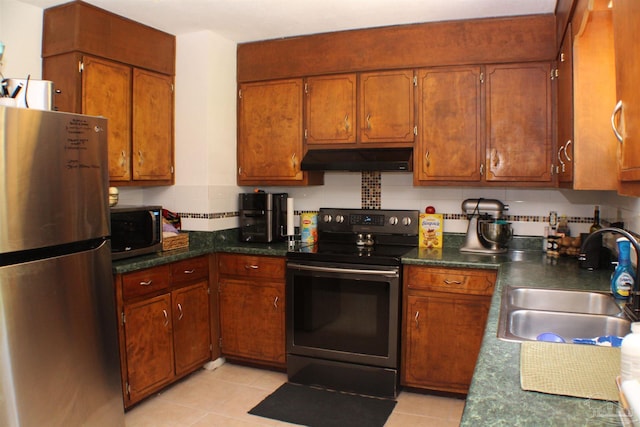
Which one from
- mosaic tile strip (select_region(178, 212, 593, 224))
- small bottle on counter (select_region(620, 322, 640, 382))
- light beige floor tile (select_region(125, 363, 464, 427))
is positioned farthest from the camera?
mosaic tile strip (select_region(178, 212, 593, 224))

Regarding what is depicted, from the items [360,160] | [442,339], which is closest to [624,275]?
[442,339]

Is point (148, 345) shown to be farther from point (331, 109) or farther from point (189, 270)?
point (331, 109)

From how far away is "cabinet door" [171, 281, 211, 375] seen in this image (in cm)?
313

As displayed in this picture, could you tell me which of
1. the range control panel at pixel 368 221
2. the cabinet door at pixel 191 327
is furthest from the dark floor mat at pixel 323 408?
the range control panel at pixel 368 221

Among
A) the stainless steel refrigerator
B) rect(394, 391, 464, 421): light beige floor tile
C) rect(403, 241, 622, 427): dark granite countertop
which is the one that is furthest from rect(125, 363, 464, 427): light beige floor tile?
rect(403, 241, 622, 427): dark granite countertop

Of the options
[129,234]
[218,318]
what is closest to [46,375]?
[129,234]

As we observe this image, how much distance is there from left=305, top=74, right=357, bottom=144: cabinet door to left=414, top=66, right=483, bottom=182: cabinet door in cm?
47

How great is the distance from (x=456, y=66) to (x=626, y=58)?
82.9 inches

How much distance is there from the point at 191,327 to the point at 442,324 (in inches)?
63.5

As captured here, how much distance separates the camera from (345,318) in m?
3.10

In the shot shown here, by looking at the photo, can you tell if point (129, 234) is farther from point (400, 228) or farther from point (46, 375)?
point (400, 228)

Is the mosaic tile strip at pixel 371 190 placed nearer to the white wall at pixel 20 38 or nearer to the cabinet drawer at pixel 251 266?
the cabinet drawer at pixel 251 266

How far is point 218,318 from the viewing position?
11.5ft

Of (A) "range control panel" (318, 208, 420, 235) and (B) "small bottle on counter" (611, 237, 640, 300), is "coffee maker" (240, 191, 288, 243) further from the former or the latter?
(B) "small bottle on counter" (611, 237, 640, 300)
